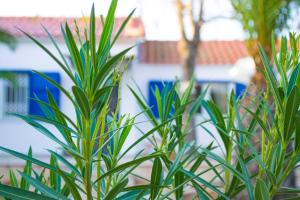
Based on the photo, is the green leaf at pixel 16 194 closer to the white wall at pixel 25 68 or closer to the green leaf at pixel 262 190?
the green leaf at pixel 262 190

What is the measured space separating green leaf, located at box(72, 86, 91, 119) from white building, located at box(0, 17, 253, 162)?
7.51 m

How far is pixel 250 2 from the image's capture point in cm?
337

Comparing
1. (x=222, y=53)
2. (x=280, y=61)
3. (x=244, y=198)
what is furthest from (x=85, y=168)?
(x=222, y=53)

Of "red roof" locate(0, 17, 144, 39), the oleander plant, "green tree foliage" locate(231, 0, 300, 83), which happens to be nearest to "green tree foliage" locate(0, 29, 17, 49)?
"red roof" locate(0, 17, 144, 39)

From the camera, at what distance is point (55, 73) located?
27.9ft

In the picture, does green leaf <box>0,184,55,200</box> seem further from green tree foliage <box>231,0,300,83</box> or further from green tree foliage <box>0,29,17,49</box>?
green tree foliage <box>0,29,17,49</box>

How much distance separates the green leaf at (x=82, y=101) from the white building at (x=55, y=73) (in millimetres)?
7511

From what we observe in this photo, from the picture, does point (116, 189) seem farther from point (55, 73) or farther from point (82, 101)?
point (55, 73)

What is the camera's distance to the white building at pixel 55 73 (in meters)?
8.53

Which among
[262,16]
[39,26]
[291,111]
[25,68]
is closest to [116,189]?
[291,111]

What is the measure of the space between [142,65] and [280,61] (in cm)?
819

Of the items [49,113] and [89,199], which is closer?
[89,199]

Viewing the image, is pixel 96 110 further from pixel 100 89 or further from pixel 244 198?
pixel 244 198

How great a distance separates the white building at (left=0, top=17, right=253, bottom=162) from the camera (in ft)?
28.0
